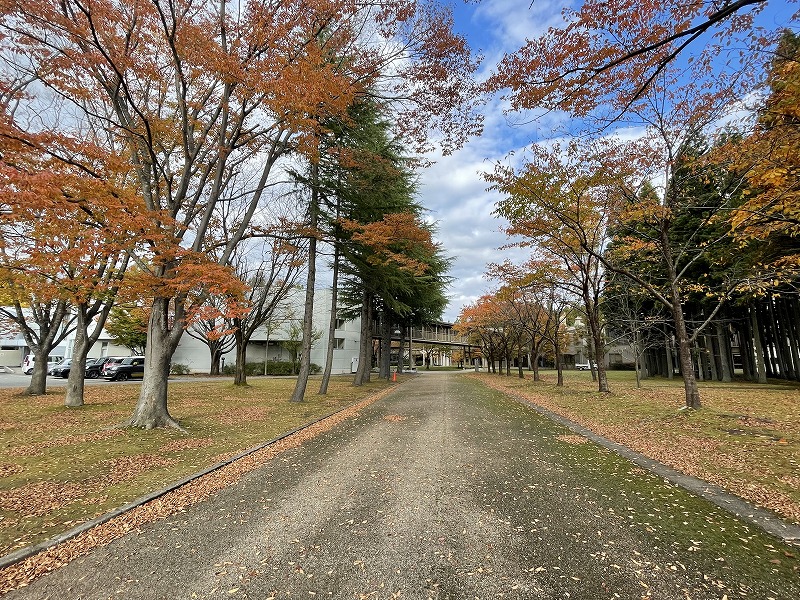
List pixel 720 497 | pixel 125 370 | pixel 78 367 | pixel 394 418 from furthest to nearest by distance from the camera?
1. pixel 125 370
2. pixel 78 367
3. pixel 394 418
4. pixel 720 497

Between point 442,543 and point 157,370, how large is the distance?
25.0ft

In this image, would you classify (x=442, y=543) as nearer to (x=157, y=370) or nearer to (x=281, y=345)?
(x=157, y=370)

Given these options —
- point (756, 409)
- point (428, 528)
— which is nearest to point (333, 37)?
point (428, 528)

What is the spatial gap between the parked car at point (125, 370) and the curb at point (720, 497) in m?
27.0

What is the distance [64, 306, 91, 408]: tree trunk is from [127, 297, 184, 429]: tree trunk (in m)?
4.49

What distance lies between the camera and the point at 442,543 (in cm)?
327

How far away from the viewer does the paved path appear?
2660 mm

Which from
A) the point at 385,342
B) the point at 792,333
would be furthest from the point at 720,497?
the point at 385,342

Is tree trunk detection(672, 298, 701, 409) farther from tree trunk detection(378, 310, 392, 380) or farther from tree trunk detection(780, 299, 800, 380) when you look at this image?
tree trunk detection(378, 310, 392, 380)

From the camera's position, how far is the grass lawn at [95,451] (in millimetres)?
4062

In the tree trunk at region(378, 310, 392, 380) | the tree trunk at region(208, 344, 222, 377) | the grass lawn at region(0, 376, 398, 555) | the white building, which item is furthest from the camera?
the white building

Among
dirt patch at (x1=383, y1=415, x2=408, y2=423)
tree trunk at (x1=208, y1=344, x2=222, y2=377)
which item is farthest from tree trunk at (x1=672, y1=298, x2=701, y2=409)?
tree trunk at (x1=208, y1=344, x2=222, y2=377)

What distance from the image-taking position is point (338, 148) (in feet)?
42.2

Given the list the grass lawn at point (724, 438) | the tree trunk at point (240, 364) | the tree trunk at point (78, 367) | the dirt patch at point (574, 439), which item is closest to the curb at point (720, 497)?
the grass lawn at point (724, 438)
